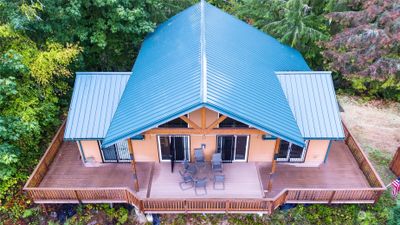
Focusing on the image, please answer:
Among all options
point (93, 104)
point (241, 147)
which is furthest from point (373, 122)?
point (93, 104)

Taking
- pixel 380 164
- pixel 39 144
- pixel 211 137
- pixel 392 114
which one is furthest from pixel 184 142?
pixel 392 114

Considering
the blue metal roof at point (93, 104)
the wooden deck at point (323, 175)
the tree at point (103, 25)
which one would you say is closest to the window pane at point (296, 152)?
the wooden deck at point (323, 175)

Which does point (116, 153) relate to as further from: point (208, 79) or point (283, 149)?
point (283, 149)

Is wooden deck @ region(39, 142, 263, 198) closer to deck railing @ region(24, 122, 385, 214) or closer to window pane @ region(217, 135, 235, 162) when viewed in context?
window pane @ region(217, 135, 235, 162)

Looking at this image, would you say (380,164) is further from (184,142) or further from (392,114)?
(184,142)

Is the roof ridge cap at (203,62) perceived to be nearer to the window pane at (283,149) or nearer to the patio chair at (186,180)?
the patio chair at (186,180)

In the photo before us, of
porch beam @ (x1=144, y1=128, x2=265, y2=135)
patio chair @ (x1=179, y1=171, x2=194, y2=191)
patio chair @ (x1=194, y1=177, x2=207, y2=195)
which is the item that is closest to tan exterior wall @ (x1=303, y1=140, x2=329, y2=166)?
porch beam @ (x1=144, y1=128, x2=265, y2=135)

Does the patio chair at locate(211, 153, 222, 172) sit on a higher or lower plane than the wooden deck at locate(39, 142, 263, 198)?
higher
